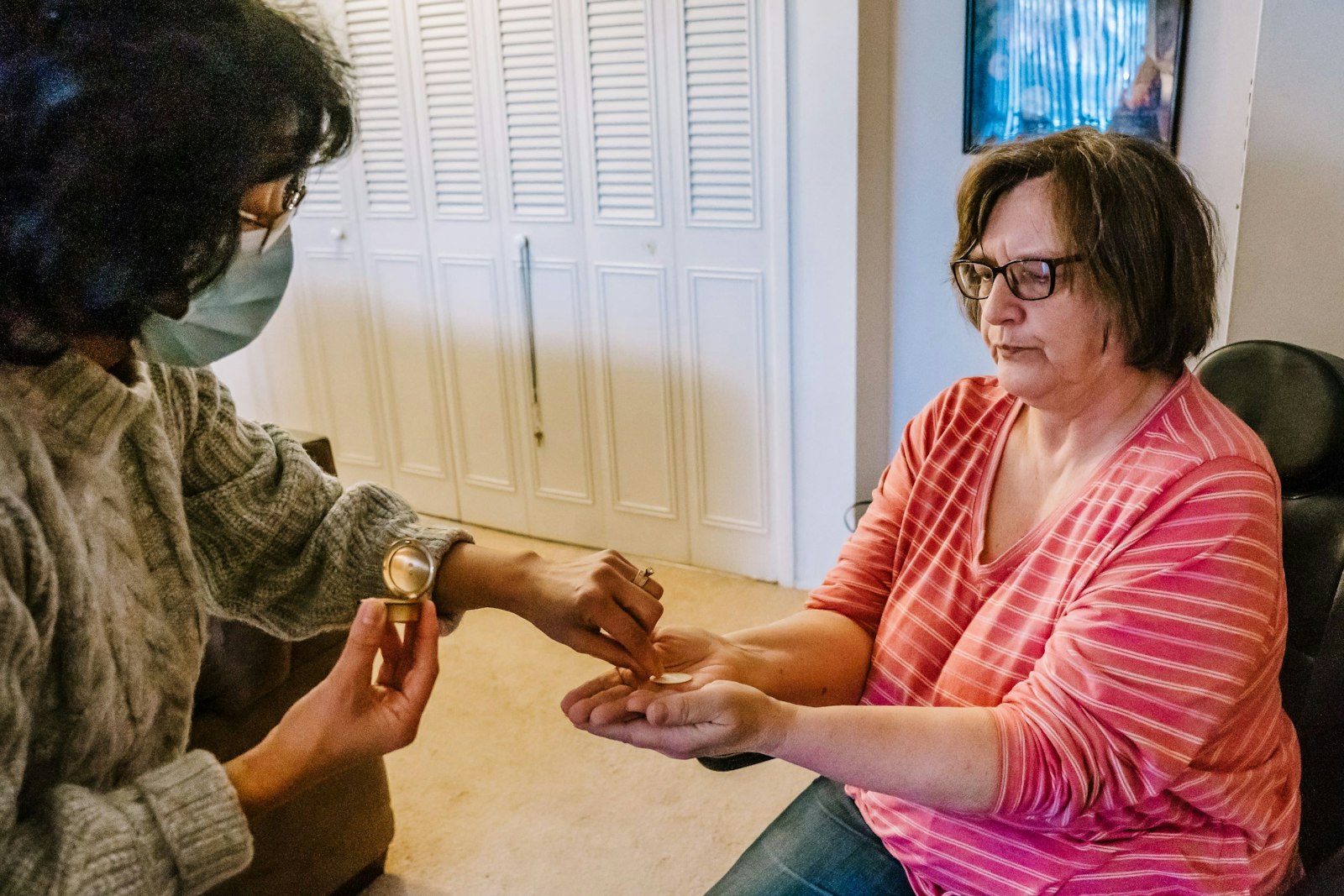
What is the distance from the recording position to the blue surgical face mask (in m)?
1.11

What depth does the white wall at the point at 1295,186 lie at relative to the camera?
176cm

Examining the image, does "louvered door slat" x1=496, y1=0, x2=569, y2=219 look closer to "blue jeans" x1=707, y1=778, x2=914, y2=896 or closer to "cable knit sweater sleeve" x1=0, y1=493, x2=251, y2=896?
"blue jeans" x1=707, y1=778, x2=914, y2=896

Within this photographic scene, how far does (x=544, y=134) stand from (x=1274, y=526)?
240cm

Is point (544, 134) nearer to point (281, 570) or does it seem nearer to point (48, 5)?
point (281, 570)

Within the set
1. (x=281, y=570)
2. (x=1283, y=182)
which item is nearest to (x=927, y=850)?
(x=281, y=570)

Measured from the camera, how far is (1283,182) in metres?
1.85

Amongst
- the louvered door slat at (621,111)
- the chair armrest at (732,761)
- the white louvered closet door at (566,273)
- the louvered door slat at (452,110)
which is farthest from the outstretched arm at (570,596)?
the louvered door slat at (452,110)

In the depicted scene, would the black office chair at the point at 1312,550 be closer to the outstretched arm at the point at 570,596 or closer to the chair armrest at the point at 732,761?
the chair armrest at the point at 732,761

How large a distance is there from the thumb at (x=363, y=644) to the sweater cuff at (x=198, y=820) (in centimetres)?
14

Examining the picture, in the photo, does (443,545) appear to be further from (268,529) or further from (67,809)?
(67,809)

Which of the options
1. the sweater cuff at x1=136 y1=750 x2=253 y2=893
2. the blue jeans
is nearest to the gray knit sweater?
the sweater cuff at x1=136 y1=750 x2=253 y2=893

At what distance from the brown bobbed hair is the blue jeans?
2.04 ft

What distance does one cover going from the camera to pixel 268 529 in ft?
4.42

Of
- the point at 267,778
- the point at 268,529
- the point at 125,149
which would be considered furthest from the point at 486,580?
the point at 125,149
